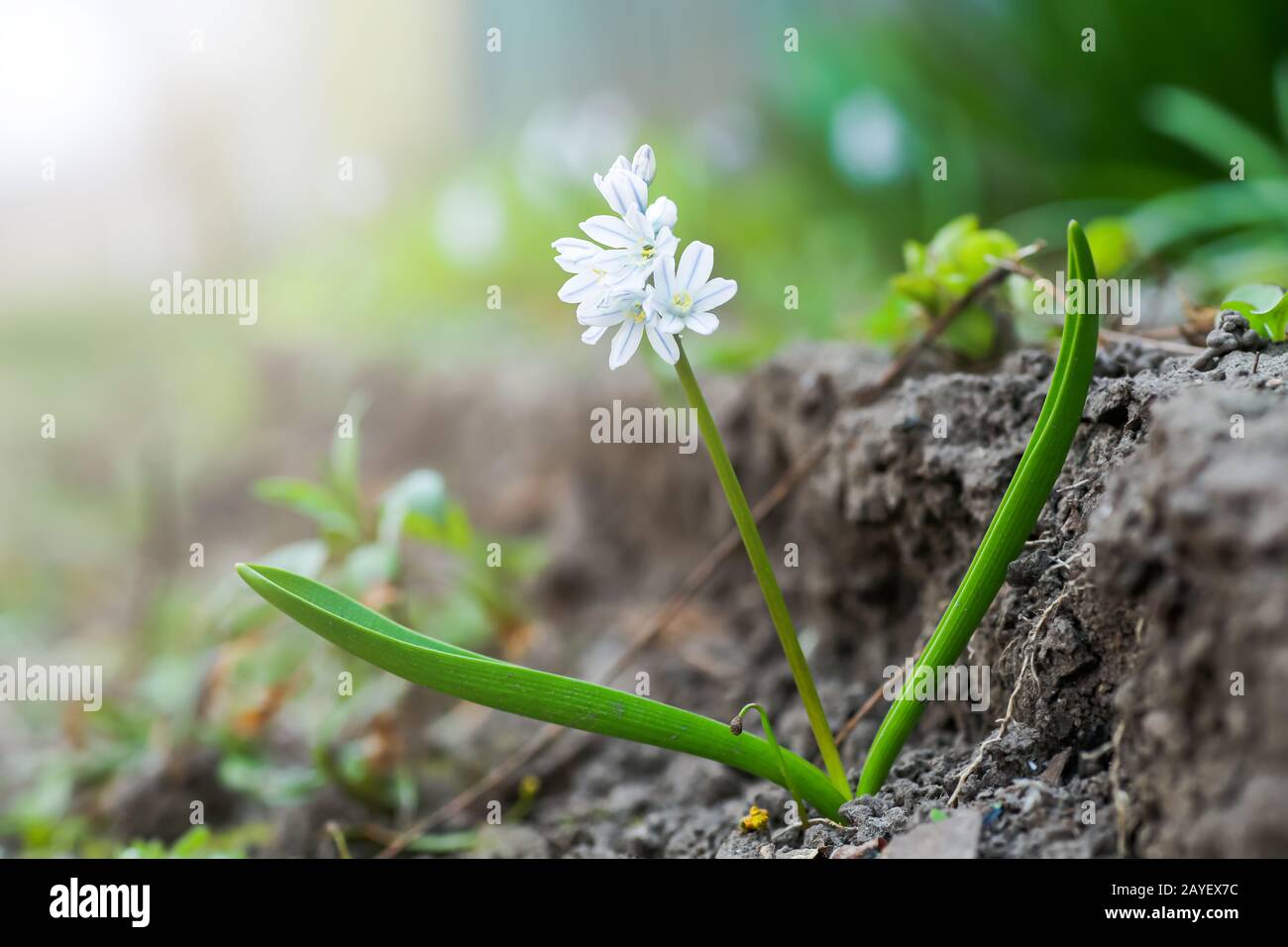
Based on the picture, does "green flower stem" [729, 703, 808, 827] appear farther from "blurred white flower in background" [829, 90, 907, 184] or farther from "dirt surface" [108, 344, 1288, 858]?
"blurred white flower in background" [829, 90, 907, 184]

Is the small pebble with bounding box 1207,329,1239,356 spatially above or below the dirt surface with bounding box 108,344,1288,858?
above

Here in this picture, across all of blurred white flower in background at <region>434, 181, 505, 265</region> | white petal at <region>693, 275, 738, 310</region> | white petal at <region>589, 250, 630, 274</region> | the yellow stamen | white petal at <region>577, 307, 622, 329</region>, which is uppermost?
blurred white flower in background at <region>434, 181, 505, 265</region>

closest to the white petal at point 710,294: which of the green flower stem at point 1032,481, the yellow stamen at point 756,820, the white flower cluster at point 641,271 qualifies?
the white flower cluster at point 641,271

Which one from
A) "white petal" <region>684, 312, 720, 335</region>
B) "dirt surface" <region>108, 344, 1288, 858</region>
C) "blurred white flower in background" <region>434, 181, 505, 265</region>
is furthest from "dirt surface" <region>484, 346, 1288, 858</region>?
"blurred white flower in background" <region>434, 181, 505, 265</region>

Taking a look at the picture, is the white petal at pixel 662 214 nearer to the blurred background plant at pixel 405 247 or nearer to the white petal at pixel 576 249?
the white petal at pixel 576 249
